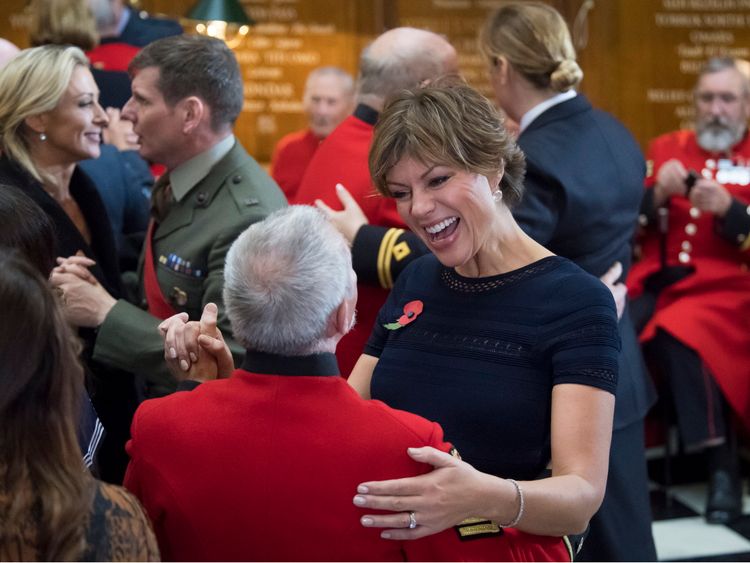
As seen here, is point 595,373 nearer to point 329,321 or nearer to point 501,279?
point 501,279

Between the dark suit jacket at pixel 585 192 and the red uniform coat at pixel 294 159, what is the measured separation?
2881 mm

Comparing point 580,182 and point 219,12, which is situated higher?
point 219,12

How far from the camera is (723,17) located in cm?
719

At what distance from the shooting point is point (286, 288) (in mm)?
1677

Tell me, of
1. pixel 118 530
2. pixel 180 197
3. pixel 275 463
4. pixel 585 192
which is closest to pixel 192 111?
pixel 180 197

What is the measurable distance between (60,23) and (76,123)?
1174mm

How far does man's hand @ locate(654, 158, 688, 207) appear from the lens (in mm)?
4855

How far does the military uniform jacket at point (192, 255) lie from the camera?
8.96 ft

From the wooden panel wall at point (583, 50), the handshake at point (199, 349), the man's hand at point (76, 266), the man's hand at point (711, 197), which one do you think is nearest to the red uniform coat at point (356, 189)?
the man's hand at point (76, 266)

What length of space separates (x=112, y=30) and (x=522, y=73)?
241 cm

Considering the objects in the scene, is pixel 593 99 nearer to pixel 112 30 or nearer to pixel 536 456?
pixel 112 30

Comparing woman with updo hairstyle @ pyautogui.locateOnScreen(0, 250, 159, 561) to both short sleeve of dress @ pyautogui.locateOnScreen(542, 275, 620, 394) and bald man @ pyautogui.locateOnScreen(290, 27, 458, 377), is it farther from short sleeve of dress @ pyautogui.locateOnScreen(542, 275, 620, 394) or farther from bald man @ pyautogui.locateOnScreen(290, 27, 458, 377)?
bald man @ pyautogui.locateOnScreen(290, 27, 458, 377)

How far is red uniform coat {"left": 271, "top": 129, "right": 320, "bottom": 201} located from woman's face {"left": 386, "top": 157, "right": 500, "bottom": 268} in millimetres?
3599

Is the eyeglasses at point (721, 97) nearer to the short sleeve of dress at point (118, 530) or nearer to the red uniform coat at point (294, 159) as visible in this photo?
the red uniform coat at point (294, 159)
